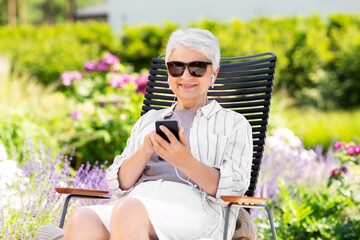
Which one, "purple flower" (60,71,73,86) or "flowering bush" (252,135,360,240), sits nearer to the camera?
"flowering bush" (252,135,360,240)

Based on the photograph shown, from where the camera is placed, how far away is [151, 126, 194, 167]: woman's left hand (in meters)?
2.20

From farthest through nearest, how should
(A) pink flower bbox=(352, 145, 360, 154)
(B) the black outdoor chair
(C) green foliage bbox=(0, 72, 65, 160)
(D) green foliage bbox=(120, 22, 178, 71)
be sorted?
(D) green foliage bbox=(120, 22, 178, 71) → (C) green foliage bbox=(0, 72, 65, 160) → (A) pink flower bbox=(352, 145, 360, 154) → (B) the black outdoor chair

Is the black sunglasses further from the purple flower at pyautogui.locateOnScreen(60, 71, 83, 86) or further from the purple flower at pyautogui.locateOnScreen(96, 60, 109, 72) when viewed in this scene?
the purple flower at pyautogui.locateOnScreen(60, 71, 83, 86)

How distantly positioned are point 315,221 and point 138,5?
1659 cm

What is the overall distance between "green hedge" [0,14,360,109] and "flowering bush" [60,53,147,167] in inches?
243

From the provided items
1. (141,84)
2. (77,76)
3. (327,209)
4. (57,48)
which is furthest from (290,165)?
(57,48)

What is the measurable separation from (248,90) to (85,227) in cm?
142

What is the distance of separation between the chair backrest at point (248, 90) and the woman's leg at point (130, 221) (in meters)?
0.96

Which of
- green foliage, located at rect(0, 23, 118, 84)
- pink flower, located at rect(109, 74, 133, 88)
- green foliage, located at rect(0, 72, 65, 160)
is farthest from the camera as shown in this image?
green foliage, located at rect(0, 23, 118, 84)

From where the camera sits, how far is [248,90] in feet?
10.5

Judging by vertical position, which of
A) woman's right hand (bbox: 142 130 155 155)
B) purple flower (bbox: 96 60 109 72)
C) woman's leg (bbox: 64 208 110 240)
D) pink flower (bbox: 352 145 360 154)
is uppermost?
purple flower (bbox: 96 60 109 72)

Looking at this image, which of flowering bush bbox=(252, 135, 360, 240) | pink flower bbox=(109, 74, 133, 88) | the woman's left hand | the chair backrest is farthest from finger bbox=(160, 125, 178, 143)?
pink flower bbox=(109, 74, 133, 88)

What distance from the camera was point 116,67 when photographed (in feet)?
21.4

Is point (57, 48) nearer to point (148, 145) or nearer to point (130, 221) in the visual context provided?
point (148, 145)
